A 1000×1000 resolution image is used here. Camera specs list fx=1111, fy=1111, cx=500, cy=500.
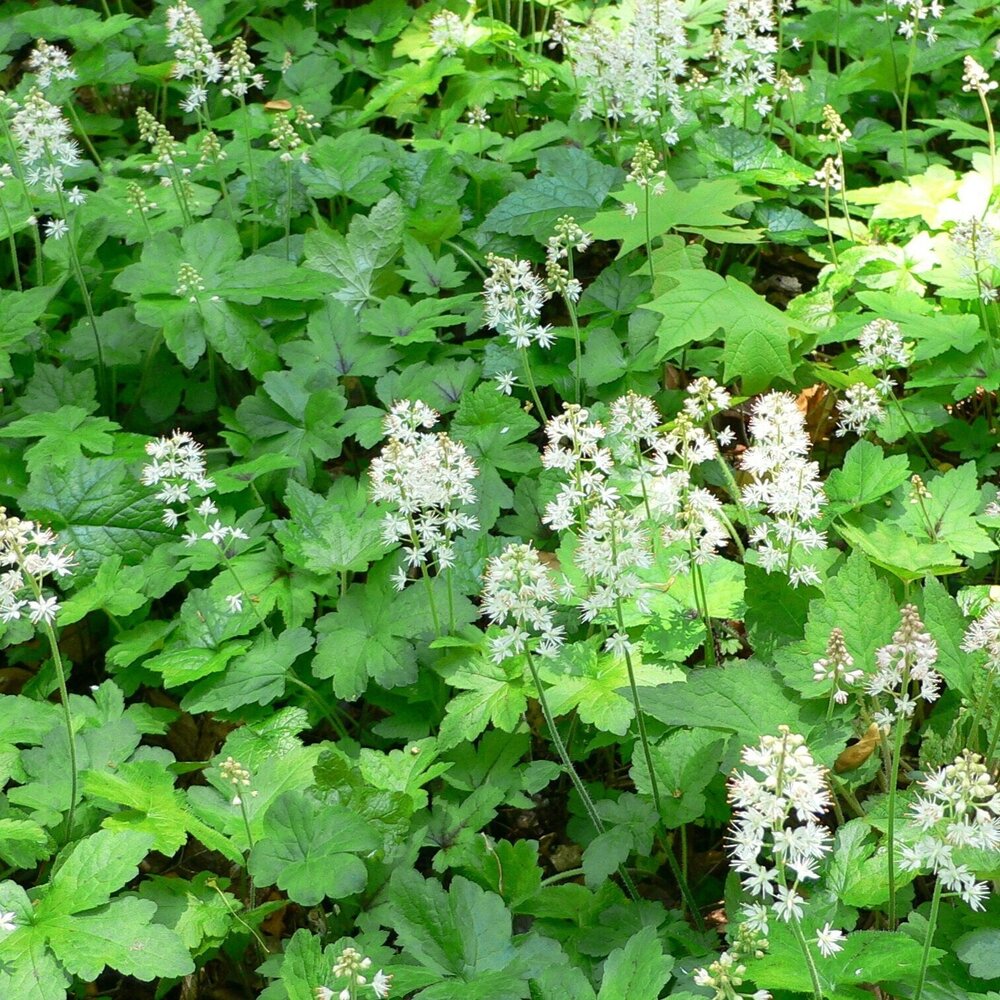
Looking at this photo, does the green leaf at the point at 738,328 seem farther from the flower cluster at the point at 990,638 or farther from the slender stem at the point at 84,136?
the slender stem at the point at 84,136

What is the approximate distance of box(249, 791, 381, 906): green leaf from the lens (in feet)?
7.23

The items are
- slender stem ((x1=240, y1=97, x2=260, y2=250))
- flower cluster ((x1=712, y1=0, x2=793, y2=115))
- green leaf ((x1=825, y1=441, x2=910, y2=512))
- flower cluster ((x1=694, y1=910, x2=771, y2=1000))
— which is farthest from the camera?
slender stem ((x1=240, y1=97, x2=260, y2=250))

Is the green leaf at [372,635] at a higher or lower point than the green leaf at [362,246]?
lower

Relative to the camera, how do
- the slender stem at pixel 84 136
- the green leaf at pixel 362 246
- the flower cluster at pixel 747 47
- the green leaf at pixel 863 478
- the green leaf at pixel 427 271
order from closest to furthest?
1. the green leaf at pixel 863 478
2. the green leaf at pixel 427 271
3. the green leaf at pixel 362 246
4. the flower cluster at pixel 747 47
5. the slender stem at pixel 84 136

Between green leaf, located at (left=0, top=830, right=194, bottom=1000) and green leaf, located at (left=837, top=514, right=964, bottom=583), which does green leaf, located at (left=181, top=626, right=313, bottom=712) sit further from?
green leaf, located at (left=837, top=514, right=964, bottom=583)

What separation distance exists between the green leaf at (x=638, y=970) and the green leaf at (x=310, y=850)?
1.79 ft

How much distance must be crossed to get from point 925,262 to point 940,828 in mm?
2536

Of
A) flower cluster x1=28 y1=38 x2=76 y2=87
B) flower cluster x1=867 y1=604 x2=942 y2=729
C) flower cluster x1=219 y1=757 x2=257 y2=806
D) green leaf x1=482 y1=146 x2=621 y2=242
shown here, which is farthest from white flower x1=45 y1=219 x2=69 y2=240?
flower cluster x1=867 y1=604 x2=942 y2=729

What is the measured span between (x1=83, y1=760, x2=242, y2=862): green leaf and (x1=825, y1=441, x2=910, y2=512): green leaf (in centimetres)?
173

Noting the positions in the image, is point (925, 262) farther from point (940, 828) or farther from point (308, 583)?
point (940, 828)

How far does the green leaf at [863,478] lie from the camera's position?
2.88 meters

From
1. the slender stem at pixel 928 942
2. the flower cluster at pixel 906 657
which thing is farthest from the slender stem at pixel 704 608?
the slender stem at pixel 928 942

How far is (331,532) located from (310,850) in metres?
0.95

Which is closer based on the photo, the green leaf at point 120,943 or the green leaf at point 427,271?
the green leaf at point 120,943
